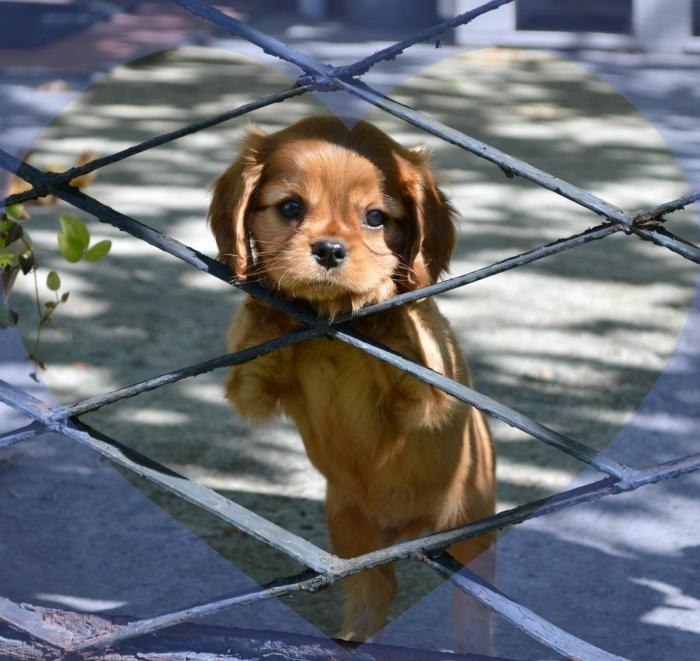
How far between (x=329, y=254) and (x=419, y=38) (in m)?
0.68

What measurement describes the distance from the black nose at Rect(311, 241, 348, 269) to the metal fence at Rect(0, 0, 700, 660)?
6.5 inches

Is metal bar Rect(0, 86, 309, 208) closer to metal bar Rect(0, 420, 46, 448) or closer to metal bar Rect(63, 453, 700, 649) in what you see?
metal bar Rect(0, 420, 46, 448)

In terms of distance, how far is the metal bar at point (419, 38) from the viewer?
2.00m

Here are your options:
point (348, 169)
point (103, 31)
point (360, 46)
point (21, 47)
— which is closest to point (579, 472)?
point (348, 169)

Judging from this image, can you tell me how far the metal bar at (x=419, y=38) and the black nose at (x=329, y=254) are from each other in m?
0.53

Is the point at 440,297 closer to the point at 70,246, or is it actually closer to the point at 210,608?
the point at 70,246

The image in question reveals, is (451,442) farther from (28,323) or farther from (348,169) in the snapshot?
(28,323)

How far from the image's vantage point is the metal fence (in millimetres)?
2125

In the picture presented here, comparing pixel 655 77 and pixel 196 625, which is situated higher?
pixel 655 77

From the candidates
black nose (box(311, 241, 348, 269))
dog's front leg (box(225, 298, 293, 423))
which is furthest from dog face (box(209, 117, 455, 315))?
dog's front leg (box(225, 298, 293, 423))

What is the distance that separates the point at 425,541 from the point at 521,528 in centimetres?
149

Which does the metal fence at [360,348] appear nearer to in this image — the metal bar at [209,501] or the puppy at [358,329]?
the metal bar at [209,501]

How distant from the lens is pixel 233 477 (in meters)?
4.21

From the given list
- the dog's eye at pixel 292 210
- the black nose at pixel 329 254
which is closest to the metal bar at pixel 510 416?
the black nose at pixel 329 254
